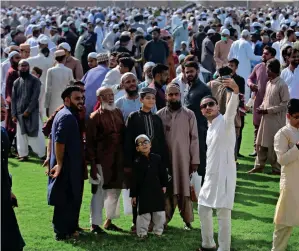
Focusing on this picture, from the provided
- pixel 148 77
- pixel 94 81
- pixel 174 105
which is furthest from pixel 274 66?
pixel 174 105

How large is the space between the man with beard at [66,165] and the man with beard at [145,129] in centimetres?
48

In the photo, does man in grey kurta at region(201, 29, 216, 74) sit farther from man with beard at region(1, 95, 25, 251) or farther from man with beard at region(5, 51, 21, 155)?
man with beard at region(1, 95, 25, 251)

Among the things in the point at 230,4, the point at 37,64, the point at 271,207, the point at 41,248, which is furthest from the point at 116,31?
the point at 230,4

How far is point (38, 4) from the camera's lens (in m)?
66.8

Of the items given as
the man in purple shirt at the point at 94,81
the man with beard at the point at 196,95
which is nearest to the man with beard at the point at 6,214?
the man with beard at the point at 196,95

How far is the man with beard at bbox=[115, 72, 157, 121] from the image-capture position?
26.2 feet

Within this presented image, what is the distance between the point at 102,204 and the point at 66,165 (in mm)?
720

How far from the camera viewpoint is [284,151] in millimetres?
6477

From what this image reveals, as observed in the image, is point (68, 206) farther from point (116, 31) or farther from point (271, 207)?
point (116, 31)

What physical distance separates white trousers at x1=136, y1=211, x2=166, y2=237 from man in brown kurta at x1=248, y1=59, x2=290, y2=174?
2.97 m

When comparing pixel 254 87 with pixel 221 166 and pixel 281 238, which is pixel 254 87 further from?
pixel 281 238

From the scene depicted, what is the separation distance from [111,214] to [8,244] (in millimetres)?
1865

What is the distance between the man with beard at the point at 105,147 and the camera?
756 cm

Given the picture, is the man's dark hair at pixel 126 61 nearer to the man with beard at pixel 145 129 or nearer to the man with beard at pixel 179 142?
the man with beard at pixel 179 142
